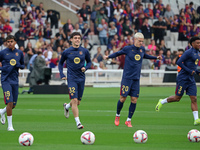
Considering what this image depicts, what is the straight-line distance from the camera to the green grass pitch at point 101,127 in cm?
913

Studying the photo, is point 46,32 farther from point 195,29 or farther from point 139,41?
point 139,41

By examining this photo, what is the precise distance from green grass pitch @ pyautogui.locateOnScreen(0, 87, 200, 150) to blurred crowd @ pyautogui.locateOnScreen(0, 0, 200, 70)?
12.2 meters

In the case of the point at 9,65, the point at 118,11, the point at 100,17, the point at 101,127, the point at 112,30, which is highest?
the point at 118,11

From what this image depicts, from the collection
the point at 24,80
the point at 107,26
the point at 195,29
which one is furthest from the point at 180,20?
the point at 24,80

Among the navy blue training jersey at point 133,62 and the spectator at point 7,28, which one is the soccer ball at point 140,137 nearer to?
the navy blue training jersey at point 133,62

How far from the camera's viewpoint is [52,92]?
78.6 feet

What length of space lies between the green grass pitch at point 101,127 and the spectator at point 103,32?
559 inches

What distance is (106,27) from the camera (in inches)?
1278

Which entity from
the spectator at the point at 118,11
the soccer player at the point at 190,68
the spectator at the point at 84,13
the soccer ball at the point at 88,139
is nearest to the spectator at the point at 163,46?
the spectator at the point at 118,11

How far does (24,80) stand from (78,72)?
1742 centimetres

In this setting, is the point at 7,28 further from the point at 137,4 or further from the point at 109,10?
the point at 137,4

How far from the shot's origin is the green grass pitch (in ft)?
30.0

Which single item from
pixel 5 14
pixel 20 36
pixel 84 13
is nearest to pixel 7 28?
pixel 20 36

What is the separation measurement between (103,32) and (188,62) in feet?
65.6
